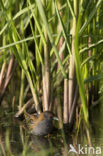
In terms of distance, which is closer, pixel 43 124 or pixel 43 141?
pixel 43 141

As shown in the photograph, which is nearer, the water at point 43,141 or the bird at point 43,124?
the water at point 43,141

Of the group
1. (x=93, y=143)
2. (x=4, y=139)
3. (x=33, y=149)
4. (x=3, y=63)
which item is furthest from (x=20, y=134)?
(x=3, y=63)

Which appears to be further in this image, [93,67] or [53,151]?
[93,67]

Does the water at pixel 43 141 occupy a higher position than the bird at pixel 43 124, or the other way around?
the bird at pixel 43 124

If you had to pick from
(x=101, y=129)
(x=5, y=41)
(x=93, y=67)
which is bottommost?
(x=101, y=129)

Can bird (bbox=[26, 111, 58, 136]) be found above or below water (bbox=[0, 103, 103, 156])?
above

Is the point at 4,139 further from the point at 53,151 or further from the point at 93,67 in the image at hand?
the point at 93,67

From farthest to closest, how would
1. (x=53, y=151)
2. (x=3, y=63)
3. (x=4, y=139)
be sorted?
(x=3, y=63), (x=4, y=139), (x=53, y=151)

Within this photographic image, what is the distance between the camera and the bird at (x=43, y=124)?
3.27m

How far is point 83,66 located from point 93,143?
76 cm

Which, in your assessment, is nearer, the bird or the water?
the water

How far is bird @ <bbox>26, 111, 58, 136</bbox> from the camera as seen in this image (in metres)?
3.27

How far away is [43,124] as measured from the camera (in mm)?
3322

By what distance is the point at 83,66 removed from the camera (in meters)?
3.37
